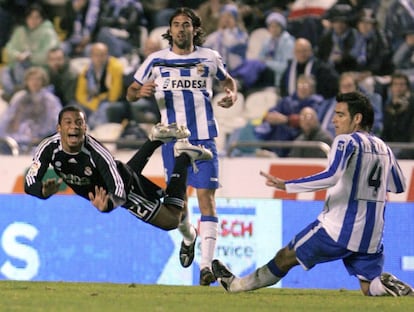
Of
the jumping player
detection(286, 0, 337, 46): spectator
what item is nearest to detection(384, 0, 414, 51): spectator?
detection(286, 0, 337, 46): spectator

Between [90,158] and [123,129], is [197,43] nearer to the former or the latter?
[90,158]

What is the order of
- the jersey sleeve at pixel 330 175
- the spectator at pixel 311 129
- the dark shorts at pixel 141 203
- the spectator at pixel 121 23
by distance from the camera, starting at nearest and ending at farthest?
the jersey sleeve at pixel 330 175, the dark shorts at pixel 141 203, the spectator at pixel 311 129, the spectator at pixel 121 23

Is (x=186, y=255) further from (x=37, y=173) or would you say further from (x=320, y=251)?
(x=320, y=251)

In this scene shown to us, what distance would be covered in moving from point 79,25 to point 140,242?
528cm

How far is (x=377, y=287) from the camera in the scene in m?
9.23

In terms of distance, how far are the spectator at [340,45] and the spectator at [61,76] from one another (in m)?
3.23

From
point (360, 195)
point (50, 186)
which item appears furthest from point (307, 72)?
point (50, 186)

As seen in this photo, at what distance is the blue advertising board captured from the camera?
1196 centimetres

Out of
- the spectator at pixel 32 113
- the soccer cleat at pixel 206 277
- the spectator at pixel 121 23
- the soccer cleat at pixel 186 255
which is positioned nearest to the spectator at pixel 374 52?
the spectator at pixel 121 23

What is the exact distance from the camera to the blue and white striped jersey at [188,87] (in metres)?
10.8

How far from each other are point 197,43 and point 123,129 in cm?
430

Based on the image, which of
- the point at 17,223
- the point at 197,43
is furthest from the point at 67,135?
the point at 17,223

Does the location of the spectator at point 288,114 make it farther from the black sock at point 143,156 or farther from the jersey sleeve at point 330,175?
the jersey sleeve at point 330,175

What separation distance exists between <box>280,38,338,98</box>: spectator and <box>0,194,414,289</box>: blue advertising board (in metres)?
3.26
